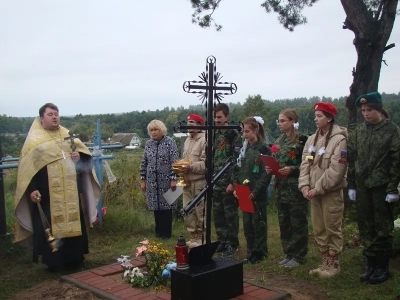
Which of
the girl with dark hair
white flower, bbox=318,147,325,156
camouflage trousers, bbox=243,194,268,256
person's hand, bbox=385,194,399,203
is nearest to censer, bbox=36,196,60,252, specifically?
camouflage trousers, bbox=243,194,268,256

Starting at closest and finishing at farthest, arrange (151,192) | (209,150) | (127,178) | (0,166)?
(209,150) → (0,166) → (151,192) → (127,178)

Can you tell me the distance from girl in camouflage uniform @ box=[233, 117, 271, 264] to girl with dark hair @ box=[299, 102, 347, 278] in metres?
0.63

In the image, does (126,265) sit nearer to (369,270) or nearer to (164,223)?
(164,223)

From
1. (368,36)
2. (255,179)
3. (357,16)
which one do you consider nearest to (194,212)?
(255,179)

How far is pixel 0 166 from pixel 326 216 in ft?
14.0

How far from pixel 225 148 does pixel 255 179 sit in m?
0.71

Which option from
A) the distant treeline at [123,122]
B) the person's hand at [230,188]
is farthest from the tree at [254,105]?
the person's hand at [230,188]

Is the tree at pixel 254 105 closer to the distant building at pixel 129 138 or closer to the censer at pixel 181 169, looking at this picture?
the distant building at pixel 129 138

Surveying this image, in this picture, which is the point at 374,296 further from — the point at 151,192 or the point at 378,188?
the point at 151,192

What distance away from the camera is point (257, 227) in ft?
19.4

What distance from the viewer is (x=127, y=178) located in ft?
34.1

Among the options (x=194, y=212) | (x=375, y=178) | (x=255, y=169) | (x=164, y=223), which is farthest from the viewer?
(x=164, y=223)

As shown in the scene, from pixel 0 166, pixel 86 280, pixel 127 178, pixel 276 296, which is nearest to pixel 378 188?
pixel 276 296

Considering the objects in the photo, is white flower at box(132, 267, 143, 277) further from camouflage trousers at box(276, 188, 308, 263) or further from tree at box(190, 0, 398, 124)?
tree at box(190, 0, 398, 124)
